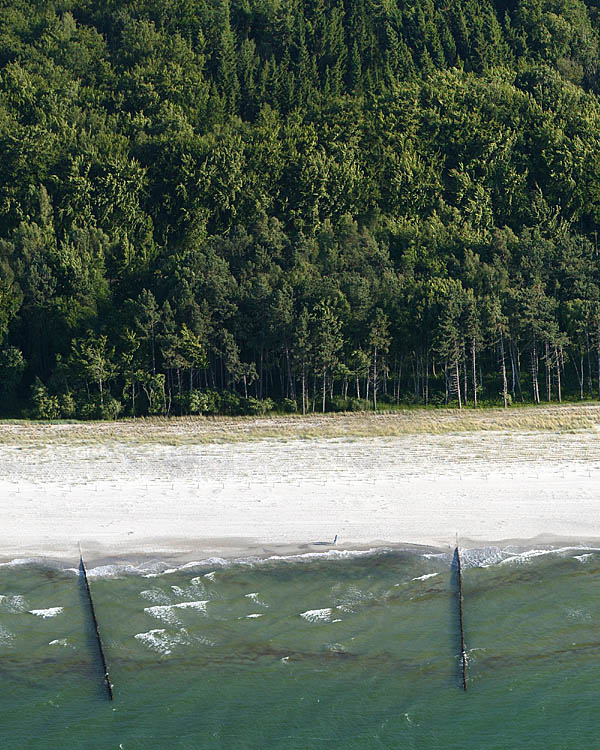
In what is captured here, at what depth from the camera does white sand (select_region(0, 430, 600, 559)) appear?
25844 millimetres

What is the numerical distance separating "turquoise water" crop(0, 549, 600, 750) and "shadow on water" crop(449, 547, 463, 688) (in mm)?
61

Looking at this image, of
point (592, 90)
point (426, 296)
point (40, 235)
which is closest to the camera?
point (426, 296)

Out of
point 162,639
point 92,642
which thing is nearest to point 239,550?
point 162,639

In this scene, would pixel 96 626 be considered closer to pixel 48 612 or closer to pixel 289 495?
pixel 48 612

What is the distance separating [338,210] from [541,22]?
110ft

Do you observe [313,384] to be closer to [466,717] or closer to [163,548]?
[163,548]

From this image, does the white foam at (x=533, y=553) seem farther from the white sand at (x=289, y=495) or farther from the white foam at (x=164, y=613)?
the white foam at (x=164, y=613)

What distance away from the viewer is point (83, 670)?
66.0 feet

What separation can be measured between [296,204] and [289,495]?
32348 millimetres

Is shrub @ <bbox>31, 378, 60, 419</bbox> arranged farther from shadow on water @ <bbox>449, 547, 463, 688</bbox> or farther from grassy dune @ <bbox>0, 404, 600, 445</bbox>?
shadow on water @ <bbox>449, 547, 463, 688</bbox>

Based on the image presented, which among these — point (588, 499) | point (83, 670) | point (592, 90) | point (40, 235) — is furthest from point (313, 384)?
point (592, 90)

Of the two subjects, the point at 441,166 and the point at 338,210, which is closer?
the point at 338,210

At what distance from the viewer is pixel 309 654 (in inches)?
813

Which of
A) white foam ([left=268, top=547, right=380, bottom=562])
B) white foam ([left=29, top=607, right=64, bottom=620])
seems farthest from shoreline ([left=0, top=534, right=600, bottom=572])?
white foam ([left=29, top=607, right=64, bottom=620])
